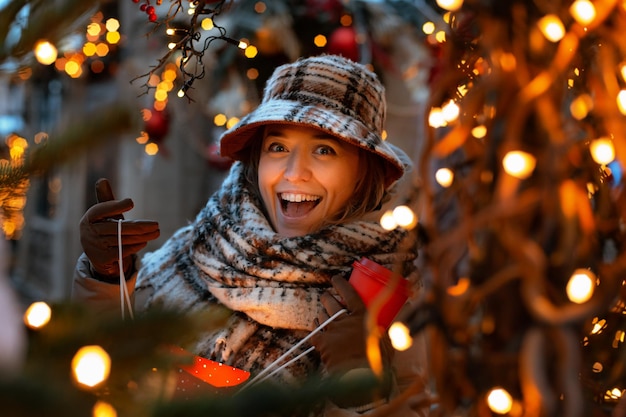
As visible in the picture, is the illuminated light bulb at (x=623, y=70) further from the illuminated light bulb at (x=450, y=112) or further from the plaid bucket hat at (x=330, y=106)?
the plaid bucket hat at (x=330, y=106)

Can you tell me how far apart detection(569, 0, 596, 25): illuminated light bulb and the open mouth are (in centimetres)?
89

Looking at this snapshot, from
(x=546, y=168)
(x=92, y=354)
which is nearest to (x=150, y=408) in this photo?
(x=92, y=354)

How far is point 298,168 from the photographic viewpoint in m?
1.56

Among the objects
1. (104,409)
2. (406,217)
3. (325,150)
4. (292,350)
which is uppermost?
(325,150)

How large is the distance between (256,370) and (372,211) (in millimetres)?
419

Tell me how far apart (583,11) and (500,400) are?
40 cm

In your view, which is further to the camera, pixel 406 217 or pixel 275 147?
pixel 275 147

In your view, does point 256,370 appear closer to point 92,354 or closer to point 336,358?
point 336,358

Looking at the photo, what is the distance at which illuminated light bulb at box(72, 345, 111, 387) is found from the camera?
525 millimetres

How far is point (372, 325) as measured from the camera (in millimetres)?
800

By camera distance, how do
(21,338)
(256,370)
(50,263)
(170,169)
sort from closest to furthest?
(21,338)
(256,370)
(170,169)
(50,263)

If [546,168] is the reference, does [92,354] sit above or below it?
below

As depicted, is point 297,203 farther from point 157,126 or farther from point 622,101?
point 157,126

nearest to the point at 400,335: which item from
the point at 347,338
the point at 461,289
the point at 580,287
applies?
the point at 461,289
